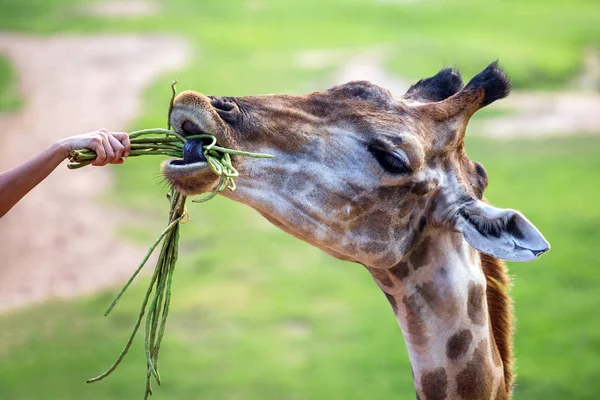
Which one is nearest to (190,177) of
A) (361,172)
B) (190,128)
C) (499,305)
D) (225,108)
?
(190,128)

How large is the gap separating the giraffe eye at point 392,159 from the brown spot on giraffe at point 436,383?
3.22 ft

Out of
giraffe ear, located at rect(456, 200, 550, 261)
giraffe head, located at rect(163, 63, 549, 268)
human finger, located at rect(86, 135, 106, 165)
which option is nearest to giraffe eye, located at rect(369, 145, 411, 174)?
giraffe head, located at rect(163, 63, 549, 268)

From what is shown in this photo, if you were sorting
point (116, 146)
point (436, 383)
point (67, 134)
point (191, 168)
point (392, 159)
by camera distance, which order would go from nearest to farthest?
point (191, 168) → point (116, 146) → point (392, 159) → point (436, 383) → point (67, 134)

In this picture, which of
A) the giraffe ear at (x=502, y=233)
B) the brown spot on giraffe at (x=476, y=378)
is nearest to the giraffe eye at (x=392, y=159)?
the giraffe ear at (x=502, y=233)

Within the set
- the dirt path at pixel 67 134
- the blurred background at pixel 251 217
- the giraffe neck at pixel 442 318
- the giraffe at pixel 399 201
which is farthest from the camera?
the dirt path at pixel 67 134

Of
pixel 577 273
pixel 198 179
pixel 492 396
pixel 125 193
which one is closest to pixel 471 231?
pixel 492 396

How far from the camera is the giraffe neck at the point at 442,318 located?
13.7 feet

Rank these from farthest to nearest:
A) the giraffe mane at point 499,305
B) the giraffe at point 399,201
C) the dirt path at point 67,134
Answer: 1. the dirt path at point 67,134
2. the giraffe mane at point 499,305
3. the giraffe at point 399,201

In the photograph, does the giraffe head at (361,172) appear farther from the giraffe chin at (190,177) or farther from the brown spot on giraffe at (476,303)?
the brown spot on giraffe at (476,303)

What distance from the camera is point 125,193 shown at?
46.6 ft

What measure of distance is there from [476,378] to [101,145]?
209cm

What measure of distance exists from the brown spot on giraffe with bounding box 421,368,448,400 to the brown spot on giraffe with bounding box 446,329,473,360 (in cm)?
9

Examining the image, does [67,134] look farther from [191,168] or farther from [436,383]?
[436,383]

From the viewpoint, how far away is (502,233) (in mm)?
3910
